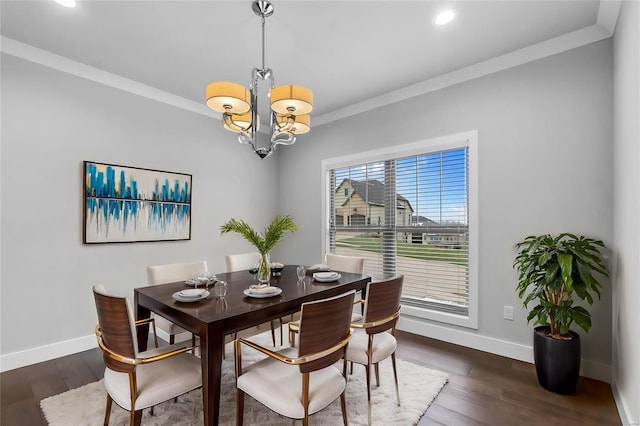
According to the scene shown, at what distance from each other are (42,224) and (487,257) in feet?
14.0

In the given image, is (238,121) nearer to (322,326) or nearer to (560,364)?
(322,326)

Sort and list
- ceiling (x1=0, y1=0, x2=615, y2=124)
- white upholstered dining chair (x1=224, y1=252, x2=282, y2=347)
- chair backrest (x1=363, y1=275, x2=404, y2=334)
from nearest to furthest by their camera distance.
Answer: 1. chair backrest (x1=363, y1=275, x2=404, y2=334)
2. ceiling (x1=0, y1=0, x2=615, y2=124)
3. white upholstered dining chair (x1=224, y1=252, x2=282, y2=347)

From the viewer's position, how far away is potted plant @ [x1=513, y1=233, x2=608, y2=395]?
7.16 ft

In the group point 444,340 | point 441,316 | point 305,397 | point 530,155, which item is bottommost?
point 444,340

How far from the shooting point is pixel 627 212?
76.4 inches

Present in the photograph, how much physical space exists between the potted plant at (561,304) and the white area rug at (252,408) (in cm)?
76

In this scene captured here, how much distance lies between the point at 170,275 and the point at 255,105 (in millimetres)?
1637

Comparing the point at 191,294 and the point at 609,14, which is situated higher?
the point at 609,14

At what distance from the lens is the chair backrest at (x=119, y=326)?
4.91ft

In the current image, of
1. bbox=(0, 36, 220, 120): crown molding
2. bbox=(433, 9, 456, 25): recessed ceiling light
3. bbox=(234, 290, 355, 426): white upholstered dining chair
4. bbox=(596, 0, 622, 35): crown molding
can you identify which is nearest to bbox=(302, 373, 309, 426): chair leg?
bbox=(234, 290, 355, 426): white upholstered dining chair

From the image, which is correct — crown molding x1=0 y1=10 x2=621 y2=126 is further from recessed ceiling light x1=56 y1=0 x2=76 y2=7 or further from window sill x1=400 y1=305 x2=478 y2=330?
window sill x1=400 y1=305 x2=478 y2=330

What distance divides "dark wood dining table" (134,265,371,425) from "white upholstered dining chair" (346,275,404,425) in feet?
1.36

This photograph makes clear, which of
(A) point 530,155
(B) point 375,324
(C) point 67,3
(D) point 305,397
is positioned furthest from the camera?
(A) point 530,155

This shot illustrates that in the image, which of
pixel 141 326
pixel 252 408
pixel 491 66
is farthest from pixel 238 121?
pixel 491 66
